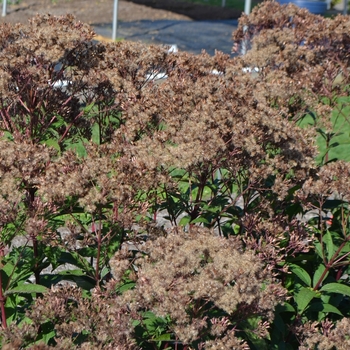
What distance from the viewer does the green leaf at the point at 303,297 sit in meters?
3.77

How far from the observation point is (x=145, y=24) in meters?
22.4

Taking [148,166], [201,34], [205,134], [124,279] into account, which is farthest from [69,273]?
[201,34]

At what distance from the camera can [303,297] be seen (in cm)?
383

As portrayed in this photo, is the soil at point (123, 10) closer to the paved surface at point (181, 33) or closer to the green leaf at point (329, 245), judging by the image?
the paved surface at point (181, 33)

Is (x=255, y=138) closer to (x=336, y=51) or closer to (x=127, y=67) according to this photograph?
(x=127, y=67)

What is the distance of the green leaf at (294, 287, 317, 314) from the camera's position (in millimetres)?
3766

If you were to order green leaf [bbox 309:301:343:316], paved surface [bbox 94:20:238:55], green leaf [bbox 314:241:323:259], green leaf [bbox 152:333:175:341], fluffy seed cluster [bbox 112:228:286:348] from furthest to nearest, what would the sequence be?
paved surface [bbox 94:20:238:55] < green leaf [bbox 314:241:323:259] < green leaf [bbox 309:301:343:316] < green leaf [bbox 152:333:175:341] < fluffy seed cluster [bbox 112:228:286:348]

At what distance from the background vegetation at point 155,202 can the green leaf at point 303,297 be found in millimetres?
11

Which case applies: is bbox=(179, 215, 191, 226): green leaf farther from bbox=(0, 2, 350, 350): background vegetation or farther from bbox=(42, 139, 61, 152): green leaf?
bbox=(42, 139, 61, 152): green leaf

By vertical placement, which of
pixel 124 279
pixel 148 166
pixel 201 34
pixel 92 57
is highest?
pixel 92 57

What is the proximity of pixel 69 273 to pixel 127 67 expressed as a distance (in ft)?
4.21

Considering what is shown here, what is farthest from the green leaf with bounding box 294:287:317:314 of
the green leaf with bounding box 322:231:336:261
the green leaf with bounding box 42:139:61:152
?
the green leaf with bounding box 42:139:61:152

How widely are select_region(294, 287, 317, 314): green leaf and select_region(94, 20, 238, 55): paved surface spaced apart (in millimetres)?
14689

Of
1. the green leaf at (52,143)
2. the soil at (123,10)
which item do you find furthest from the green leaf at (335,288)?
the soil at (123,10)
